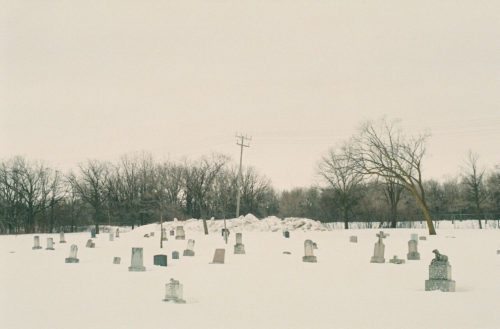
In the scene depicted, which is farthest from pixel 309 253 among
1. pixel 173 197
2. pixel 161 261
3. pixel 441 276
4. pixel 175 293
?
pixel 173 197

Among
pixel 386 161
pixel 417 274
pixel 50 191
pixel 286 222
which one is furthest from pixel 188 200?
pixel 417 274

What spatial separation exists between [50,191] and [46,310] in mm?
59629

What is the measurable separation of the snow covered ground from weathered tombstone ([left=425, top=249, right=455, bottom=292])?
24 cm

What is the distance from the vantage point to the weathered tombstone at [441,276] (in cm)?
1275

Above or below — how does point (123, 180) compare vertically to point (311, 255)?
above

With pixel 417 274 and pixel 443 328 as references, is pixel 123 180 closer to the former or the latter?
pixel 417 274

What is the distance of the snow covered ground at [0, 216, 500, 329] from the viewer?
389 inches

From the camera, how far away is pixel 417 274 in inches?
664

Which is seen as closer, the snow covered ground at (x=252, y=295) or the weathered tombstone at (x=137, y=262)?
the snow covered ground at (x=252, y=295)

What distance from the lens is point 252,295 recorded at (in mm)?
13047

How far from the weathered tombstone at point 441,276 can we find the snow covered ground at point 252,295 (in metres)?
0.24

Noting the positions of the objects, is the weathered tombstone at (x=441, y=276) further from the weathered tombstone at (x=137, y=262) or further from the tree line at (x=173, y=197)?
the tree line at (x=173, y=197)

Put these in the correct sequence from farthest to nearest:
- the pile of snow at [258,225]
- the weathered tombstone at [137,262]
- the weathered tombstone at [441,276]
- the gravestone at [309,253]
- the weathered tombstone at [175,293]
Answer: the pile of snow at [258,225]
the gravestone at [309,253]
the weathered tombstone at [137,262]
the weathered tombstone at [441,276]
the weathered tombstone at [175,293]

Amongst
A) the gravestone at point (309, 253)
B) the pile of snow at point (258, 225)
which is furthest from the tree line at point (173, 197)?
the gravestone at point (309, 253)
